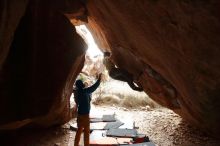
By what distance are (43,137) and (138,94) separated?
4931 mm

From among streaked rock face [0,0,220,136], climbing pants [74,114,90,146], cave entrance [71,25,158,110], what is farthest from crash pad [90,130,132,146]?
cave entrance [71,25,158,110]

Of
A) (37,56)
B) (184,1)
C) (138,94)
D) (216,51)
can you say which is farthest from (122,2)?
(138,94)

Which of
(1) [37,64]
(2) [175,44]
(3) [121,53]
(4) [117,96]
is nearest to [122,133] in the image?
(3) [121,53]

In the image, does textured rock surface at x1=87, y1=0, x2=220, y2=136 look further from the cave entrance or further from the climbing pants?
the cave entrance

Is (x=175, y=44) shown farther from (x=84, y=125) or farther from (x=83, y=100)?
(x=84, y=125)

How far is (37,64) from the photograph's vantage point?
7594 millimetres

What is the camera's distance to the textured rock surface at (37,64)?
7312 mm

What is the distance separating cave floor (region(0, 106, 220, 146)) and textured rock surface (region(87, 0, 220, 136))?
0.39 m

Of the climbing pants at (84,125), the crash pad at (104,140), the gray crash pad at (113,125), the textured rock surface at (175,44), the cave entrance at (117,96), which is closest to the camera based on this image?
the textured rock surface at (175,44)

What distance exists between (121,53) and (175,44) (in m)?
3.07

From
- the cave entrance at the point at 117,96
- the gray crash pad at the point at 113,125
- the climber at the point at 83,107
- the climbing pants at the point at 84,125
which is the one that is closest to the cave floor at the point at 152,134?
the gray crash pad at the point at 113,125

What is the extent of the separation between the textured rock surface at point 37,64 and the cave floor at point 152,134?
657 millimetres

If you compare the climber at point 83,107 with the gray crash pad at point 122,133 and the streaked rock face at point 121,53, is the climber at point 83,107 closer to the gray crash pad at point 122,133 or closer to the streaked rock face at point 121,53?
the streaked rock face at point 121,53

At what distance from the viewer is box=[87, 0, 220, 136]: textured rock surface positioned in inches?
201
